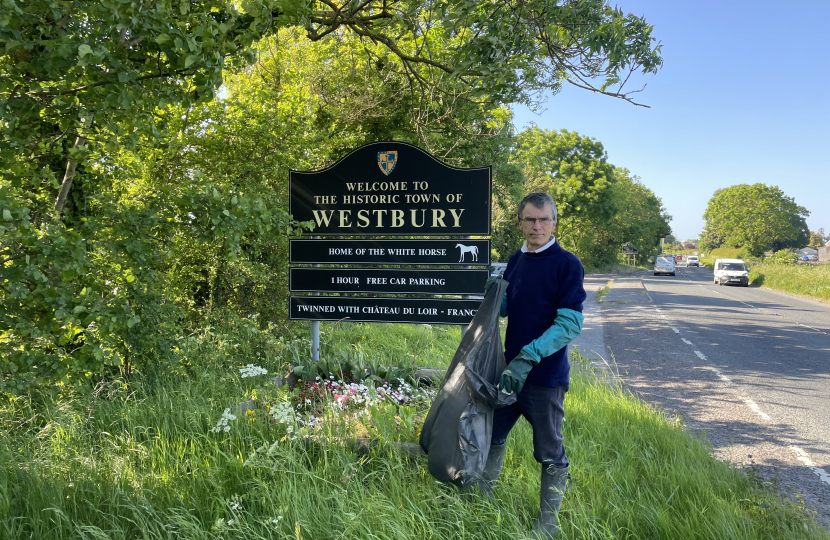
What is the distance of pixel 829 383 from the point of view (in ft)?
23.6

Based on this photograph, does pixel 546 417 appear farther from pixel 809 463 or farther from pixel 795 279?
pixel 795 279

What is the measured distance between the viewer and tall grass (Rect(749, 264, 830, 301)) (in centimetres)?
2300

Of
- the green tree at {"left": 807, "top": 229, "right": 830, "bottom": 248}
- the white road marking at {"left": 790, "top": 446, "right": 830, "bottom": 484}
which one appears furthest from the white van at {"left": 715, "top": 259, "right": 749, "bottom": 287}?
the green tree at {"left": 807, "top": 229, "right": 830, "bottom": 248}

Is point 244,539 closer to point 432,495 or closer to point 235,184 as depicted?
point 432,495

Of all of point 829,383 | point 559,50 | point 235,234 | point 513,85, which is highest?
point 559,50

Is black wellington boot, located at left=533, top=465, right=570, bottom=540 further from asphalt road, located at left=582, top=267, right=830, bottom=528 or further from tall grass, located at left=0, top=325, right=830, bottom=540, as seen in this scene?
asphalt road, located at left=582, top=267, right=830, bottom=528

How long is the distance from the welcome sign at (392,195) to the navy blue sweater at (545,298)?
1978 millimetres

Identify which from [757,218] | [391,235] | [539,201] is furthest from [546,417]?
[757,218]

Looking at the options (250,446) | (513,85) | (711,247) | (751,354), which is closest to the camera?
(250,446)

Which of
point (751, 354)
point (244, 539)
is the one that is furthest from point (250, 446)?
point (751, 354)

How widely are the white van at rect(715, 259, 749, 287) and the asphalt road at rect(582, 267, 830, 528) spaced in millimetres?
14521

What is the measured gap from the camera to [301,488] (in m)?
2.88

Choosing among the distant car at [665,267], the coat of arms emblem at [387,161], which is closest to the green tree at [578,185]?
the distant car at [665,267]

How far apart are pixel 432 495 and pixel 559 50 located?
3928 millimetres
